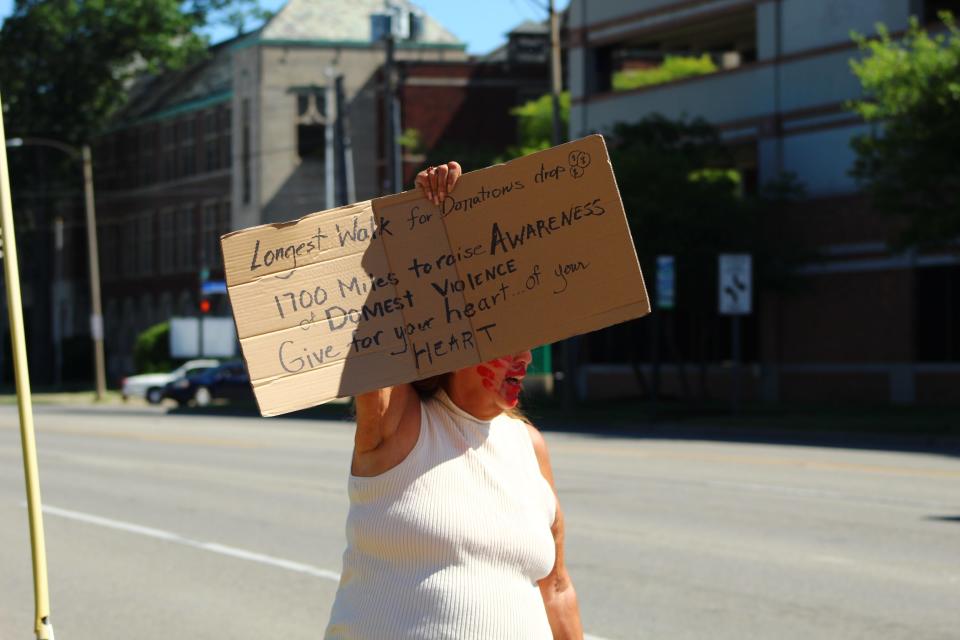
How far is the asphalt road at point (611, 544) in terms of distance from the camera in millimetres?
8906

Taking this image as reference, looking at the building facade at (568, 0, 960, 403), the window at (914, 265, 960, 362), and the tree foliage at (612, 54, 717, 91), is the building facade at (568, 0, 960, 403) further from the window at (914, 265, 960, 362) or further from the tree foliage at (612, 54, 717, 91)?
the tree foliage at (612, 54, 717, 91)

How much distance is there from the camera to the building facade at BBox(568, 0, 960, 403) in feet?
111

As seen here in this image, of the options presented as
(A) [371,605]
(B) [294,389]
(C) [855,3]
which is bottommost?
(A) [371,605]

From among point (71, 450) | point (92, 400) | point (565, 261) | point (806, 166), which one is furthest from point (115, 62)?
point (565, 261)

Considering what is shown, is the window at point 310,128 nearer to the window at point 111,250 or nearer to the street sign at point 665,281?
the window at point 111,250

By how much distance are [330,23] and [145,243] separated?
15.3 metres

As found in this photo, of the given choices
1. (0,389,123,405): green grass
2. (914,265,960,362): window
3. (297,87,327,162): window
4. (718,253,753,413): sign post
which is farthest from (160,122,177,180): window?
(718,253,753,413): sign post

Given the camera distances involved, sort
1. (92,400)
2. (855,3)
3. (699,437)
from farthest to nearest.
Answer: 1. (92,400)
2. (855,3)
3. (699,437)

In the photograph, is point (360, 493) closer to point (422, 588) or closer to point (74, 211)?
point (422, 588)

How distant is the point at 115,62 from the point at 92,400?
18.7m

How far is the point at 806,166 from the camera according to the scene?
1428 inches

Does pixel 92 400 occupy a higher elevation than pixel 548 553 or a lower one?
lower

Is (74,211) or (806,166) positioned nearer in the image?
(806,166)

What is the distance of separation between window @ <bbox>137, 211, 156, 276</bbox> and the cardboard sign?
2704 inches
